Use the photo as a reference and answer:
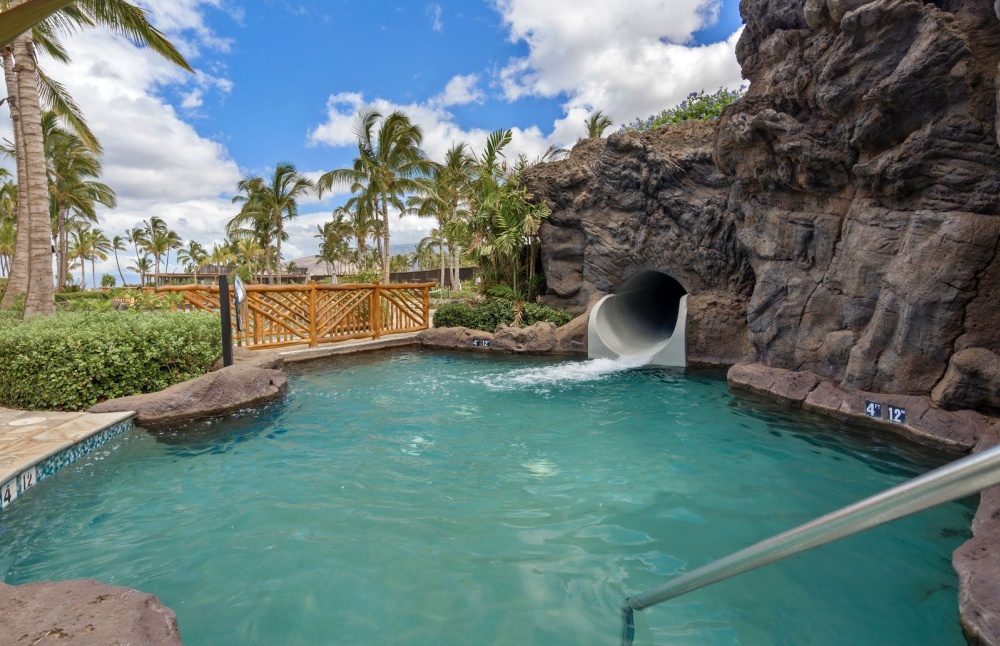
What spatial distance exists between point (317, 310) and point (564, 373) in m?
6.49

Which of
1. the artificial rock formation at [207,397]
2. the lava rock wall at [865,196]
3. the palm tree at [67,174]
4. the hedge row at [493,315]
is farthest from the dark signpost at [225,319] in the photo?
the palm tree at [67,174]

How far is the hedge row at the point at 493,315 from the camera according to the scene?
14016 millimetres

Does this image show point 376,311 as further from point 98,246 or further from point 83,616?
point 98,246

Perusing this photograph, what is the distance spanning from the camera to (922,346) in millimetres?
6332

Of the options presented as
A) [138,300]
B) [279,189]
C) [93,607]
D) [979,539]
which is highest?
[279,189]

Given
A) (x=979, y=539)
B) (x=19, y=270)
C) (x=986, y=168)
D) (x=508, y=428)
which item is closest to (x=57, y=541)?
(x=508, y=428)

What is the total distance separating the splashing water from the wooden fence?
5.05m

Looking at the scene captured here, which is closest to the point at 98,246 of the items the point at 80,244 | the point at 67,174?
the point at 80,244

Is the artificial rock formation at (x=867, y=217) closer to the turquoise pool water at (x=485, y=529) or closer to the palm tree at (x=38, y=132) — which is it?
the turquoise pool water at (x=485, y=529)

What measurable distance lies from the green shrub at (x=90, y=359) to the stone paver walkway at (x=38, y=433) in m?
0.31

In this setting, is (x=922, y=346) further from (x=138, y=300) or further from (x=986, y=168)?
(x=138, y=300)

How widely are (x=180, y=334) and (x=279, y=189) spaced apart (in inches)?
961

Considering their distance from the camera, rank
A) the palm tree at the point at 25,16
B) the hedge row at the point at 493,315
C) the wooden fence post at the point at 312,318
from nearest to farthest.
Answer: the palm tree at the point at 25,16
the wooden fence post at the point at 312,318
the hedge row at the point at 493,315

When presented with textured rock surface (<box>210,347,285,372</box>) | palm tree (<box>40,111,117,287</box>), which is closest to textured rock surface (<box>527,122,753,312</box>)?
textured rock surface (<box>210,347,285,372</box>)
